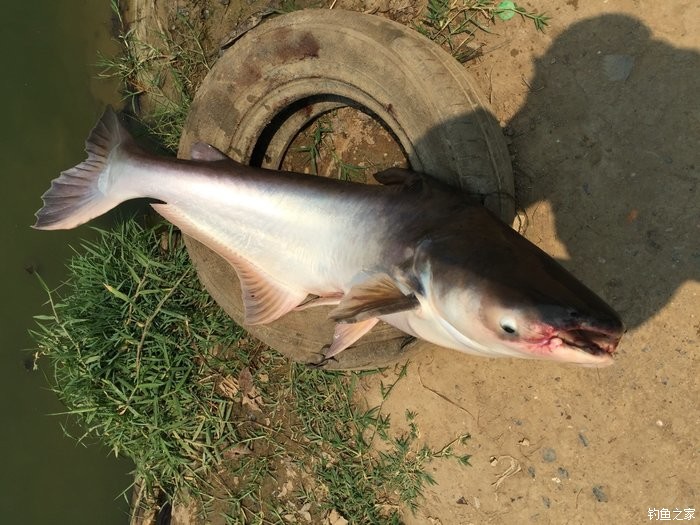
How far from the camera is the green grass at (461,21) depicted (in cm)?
320

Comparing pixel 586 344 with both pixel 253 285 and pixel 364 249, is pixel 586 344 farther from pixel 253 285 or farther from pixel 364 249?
pixel 253 285

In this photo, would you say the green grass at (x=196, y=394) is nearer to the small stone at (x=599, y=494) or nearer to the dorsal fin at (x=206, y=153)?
the dorsal fin at (x=206, y=153)

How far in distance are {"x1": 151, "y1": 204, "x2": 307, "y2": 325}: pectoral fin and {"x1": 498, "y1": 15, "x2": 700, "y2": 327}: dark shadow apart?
1605mm

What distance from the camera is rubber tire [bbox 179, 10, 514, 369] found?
2.60 metres

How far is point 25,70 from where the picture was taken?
482 cm

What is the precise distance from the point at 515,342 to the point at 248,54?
2.28 metres

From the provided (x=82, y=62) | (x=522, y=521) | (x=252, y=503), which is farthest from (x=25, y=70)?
(x=522, y=521)

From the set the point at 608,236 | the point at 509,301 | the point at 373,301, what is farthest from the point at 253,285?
the point at 608,236

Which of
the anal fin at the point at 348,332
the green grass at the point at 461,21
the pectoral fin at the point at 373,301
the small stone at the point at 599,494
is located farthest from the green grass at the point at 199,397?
the green grass at the point at 461,21

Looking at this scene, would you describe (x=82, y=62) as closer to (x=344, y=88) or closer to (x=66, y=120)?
(x=66, y=120)

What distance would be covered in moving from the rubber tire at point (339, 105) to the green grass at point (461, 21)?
55 centimetres

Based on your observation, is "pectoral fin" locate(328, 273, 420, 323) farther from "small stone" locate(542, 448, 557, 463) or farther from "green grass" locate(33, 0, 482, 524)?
"small stone" locate(542, 448, 557, 463)

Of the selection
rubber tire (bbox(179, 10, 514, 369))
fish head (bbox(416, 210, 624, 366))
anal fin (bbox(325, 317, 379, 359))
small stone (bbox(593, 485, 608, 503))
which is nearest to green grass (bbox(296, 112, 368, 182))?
rubber tire (bbox(179, 10, 514, 369))

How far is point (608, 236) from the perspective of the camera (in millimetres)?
3045
